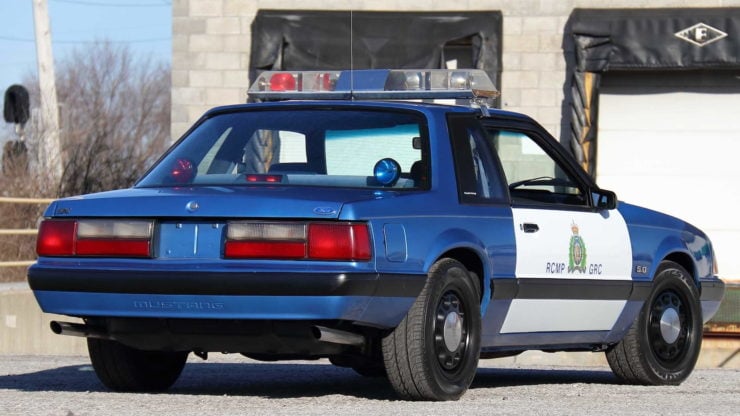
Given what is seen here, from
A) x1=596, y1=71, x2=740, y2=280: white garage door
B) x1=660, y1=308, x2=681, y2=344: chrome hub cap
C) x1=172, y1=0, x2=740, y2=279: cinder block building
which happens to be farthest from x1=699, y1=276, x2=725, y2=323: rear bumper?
x1=596, y1=71, x2=740, y2=280: white garage door

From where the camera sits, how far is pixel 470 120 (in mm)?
7930

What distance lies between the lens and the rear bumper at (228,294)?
21.7ft

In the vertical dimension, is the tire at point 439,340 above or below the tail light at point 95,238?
below

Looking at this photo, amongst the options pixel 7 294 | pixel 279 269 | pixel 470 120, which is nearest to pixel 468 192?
pixel 470 120

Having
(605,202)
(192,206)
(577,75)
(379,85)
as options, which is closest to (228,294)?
(192,206)

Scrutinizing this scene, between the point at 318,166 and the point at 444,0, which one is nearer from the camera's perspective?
the point at 318,166

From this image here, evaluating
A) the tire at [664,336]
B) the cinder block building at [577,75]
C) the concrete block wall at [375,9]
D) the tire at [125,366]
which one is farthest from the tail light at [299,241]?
the concrete block wall at [375,9]

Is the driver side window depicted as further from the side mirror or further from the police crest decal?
the police crest decal

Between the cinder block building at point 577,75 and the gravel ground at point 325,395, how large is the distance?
9.79 metres

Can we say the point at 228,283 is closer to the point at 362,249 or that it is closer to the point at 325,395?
the point at 362,249

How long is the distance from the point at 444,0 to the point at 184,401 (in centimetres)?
1367

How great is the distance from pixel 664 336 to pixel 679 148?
1142 centimetres

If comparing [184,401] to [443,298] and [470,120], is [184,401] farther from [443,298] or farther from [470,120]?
[470,120]

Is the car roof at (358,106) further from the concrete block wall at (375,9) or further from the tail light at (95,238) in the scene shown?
the concrete block wall at (375,9)
